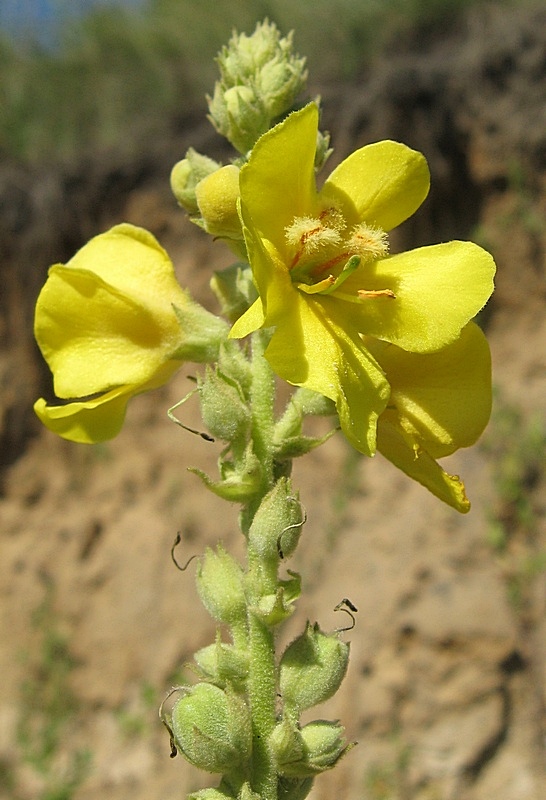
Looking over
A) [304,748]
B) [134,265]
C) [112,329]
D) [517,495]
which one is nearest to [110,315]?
[112,329]

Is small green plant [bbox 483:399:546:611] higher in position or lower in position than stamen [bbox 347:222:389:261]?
lower

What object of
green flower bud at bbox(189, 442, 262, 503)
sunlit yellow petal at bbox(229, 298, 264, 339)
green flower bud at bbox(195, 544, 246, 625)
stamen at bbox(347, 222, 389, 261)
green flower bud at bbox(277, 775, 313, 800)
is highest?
sunlit yellow petal at bbox(229, 298, 264, 339)

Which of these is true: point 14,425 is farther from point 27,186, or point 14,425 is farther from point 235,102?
point 235,102

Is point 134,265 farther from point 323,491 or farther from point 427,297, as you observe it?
point 323,491

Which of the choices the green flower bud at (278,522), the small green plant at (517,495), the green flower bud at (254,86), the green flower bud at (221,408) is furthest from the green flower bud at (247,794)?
the small green plant at (517,495)

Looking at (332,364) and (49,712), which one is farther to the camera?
(49,712)

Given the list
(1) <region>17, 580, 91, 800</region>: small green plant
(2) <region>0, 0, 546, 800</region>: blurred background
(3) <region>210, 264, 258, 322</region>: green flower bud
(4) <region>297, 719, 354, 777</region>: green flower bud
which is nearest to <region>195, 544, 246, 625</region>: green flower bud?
(4) <region>297, 719, 354, 777</region>: green flower bud

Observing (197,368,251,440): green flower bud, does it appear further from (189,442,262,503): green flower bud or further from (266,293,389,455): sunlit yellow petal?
(266,293,389,455): sunlit yellow petal

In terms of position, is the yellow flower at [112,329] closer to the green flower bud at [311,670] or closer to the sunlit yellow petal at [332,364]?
the sunlit yellow petal at [332,364]
